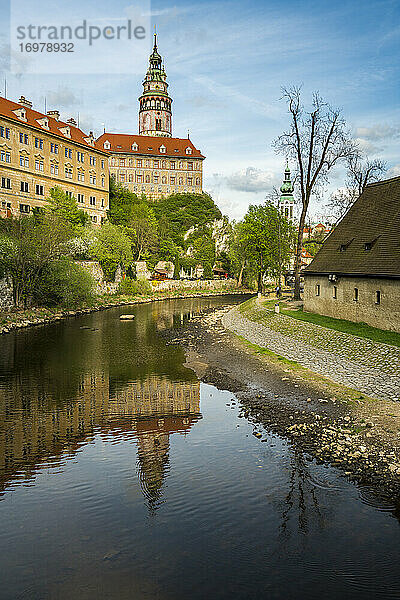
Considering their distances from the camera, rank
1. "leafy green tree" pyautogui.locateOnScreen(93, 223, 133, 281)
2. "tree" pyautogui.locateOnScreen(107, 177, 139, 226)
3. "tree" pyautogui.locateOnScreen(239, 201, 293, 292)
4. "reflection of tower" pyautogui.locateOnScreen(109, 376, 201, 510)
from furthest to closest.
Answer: "tree" pyautogui.locateOnScreen(107, 177, 139, 226) → "leafy green tree" pyautogui.locateOnScreen(93, 223, 133, 281) → "tree" pyautogui.locateOnScreen(239, 201, 293, 292) → "reflection of tower" pyautogui.locateOnScreen(109, 376, 201, 510)

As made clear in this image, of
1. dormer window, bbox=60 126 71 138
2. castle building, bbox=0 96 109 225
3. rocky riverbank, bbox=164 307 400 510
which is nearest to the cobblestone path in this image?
rocky riverbank, bbox=164 307 400 510

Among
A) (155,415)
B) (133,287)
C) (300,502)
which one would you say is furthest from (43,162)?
(300,502)

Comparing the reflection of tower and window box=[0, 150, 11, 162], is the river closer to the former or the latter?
the reflection of tower

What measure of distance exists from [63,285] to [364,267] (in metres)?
29.4

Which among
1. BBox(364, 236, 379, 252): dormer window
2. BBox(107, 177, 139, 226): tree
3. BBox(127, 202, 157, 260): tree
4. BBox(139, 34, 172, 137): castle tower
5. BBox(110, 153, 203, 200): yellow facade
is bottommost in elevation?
BBox(364, 236, 379, 252): dormer window

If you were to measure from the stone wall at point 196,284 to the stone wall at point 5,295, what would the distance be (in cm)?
3392

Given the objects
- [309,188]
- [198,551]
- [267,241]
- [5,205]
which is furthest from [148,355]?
[5,205]

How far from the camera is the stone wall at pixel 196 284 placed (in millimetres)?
75375

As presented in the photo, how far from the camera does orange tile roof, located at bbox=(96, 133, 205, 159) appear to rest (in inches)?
4564

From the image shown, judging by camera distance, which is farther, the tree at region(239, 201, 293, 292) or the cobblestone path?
the tree at region(239, 201, 293, 292)

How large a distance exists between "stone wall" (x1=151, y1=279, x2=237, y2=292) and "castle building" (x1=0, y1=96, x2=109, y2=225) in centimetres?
1459

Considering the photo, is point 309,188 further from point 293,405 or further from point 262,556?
point 262,556

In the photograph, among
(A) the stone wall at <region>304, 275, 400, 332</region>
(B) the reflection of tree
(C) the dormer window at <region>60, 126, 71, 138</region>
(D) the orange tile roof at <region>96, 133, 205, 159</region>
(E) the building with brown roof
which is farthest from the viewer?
(D) the orange tile roof at <region>96, 133, 205, 159</region>

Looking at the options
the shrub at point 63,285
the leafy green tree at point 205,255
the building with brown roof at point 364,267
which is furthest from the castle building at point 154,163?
the building with brown roof at point 364,267
